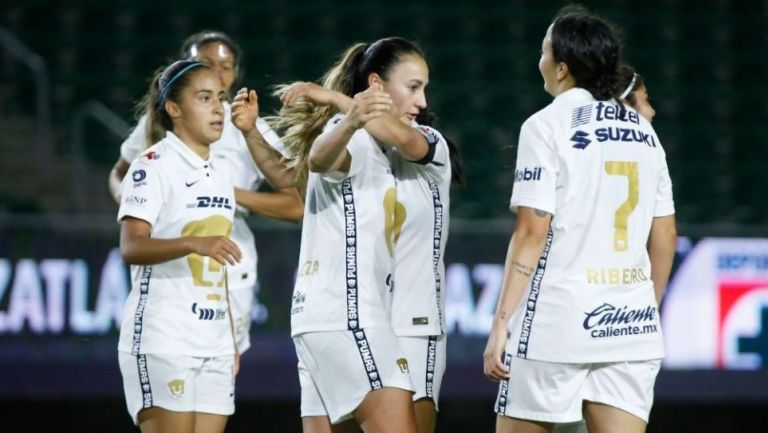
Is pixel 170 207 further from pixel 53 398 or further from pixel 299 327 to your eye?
pixel 53 398

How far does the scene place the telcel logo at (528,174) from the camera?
3484 mm

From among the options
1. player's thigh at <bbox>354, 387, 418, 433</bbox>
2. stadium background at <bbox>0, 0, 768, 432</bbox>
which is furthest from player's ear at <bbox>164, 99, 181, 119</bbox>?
stadium background at <bbox>0, 0, 768, 432</bbox>

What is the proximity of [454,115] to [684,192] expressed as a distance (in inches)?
75.7

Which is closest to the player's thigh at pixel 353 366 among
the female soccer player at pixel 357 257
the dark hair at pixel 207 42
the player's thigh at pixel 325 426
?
the female soccer player at pixel 357 257

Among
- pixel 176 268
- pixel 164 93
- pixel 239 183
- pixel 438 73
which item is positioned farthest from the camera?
pixel 438 73

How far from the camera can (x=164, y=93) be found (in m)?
4.11

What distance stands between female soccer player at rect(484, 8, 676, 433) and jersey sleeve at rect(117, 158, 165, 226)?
3.76 ft

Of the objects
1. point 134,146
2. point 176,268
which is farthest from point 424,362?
point 134,146

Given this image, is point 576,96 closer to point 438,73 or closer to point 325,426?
point 325,426

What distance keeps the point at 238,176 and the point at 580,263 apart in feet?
6.57

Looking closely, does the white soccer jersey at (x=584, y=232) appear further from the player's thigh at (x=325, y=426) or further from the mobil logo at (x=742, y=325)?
the mobil logo at (x=742, y=325)

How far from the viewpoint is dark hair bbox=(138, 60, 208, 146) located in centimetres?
409

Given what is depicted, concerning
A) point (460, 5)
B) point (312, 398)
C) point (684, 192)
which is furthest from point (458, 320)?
point (460, 5)

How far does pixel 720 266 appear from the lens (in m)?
6.79
